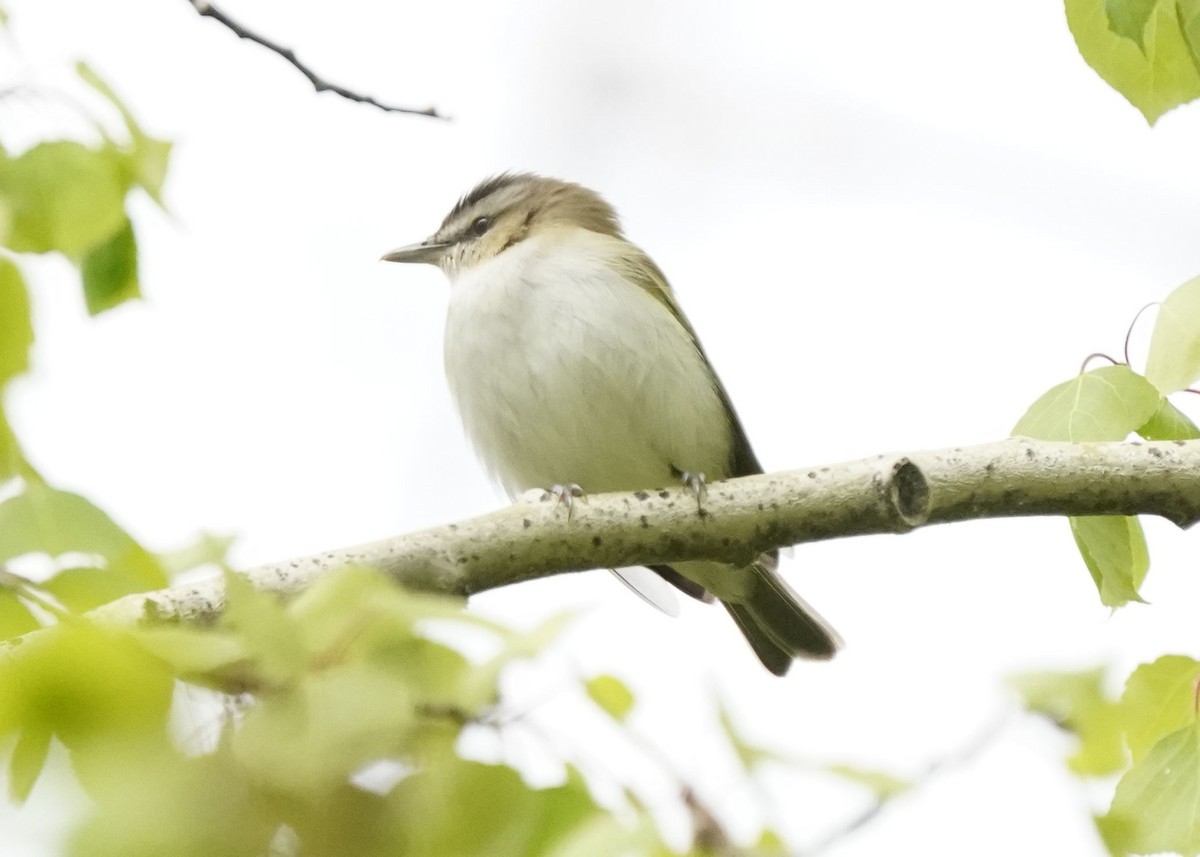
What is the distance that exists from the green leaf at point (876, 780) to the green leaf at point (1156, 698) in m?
1.40

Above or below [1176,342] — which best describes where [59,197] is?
below

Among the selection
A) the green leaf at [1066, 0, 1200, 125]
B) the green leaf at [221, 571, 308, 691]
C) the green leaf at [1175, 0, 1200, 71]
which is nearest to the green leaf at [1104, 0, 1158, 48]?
the green leaf at [1175, 0, 1200, 71]

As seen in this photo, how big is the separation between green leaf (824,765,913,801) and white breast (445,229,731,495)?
3.26 meters

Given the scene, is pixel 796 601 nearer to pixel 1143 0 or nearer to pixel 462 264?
pixel 462 264

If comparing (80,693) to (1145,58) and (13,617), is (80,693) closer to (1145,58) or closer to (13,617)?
(13,617)

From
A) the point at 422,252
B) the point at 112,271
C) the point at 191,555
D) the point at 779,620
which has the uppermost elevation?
the point at 112,271

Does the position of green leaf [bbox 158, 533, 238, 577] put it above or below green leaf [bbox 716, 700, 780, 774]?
below

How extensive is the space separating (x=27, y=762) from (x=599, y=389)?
11.7ft

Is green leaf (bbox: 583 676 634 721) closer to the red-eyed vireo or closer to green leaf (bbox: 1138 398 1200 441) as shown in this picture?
green leaf (bbox: 1138 398 1200 441)

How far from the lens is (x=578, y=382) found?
4.84m

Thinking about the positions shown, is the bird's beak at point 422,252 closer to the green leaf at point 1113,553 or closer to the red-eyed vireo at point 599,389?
the red-eyed vireo at point 599,389

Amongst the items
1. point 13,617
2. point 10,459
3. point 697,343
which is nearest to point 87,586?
point 13,617

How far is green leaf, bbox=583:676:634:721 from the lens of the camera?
1.86 m

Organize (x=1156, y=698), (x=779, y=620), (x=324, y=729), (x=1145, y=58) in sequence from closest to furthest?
(x=324, y=729) < (x=1145, y=58) < (x=1156, y=698) < (x=779, y=620)
